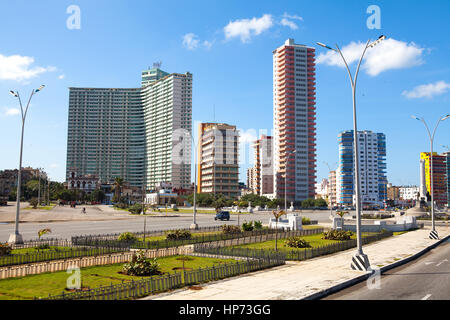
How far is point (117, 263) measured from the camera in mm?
22250

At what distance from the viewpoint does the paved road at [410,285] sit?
588 inches

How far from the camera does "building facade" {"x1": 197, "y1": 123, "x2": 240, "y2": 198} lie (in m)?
180

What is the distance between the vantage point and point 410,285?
17.1m

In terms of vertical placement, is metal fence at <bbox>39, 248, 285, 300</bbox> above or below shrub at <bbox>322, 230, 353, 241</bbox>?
above

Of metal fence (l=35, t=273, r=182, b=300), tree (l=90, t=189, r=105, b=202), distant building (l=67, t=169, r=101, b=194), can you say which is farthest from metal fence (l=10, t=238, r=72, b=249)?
distant building (l=67, t=169, r=101, b=194)

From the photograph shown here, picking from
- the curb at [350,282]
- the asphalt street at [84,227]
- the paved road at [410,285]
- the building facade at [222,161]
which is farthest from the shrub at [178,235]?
the building facade at [222,161]

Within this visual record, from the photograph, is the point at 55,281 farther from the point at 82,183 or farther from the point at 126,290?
the point at 82,183

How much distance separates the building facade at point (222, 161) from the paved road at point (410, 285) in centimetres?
15601

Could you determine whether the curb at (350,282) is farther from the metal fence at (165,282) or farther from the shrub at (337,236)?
the shrub at (337,236)

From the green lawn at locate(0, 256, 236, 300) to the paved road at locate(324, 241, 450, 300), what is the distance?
9082 millimetres

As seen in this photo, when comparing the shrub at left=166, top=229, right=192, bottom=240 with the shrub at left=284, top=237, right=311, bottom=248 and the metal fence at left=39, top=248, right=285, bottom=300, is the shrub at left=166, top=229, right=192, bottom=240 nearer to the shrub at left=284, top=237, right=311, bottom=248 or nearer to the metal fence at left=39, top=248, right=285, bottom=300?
the shrub at left=284, top=237, right=311, bottom=248

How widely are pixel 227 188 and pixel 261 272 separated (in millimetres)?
160196
